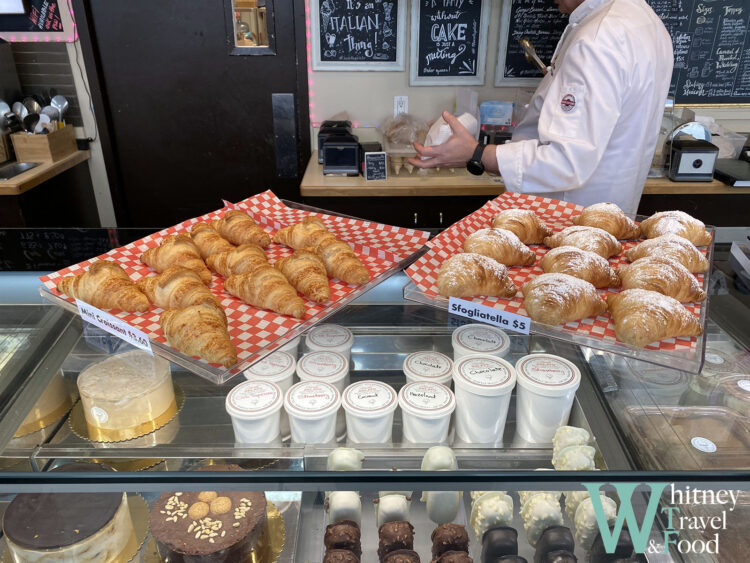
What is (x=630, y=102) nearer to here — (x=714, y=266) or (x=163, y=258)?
(x=714, y=266)

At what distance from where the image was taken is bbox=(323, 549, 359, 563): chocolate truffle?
4.11ft

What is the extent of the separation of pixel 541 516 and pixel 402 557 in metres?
0.32

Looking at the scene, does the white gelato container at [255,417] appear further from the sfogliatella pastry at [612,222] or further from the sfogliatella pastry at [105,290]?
the sfogliatella pastry at [612,222]

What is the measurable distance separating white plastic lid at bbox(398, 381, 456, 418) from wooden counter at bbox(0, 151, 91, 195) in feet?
11.9

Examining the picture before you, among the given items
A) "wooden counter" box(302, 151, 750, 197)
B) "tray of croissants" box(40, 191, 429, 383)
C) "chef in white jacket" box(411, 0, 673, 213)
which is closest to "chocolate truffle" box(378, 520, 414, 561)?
"tray of croissants" box(40, 191, 429, 383)

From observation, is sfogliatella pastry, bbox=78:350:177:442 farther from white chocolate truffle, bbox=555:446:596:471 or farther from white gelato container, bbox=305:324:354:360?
white chocolate truffle, bbox=555:446:596:471

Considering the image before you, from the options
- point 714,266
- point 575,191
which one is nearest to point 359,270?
point 714,266

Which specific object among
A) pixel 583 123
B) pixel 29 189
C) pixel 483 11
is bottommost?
pixel 29 189

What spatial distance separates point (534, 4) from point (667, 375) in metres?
3.82

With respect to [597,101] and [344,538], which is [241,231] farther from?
[597,101]

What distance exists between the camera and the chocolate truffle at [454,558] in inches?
49.1

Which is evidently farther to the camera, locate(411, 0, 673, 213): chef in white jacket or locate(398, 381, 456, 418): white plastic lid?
locate(411, 0, 673, 213): chef in white jacket

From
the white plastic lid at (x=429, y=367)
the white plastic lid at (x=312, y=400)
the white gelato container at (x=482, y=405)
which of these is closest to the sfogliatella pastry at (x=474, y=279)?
the white plastic lid at (x=429, y=367)

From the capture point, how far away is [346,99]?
474cm
